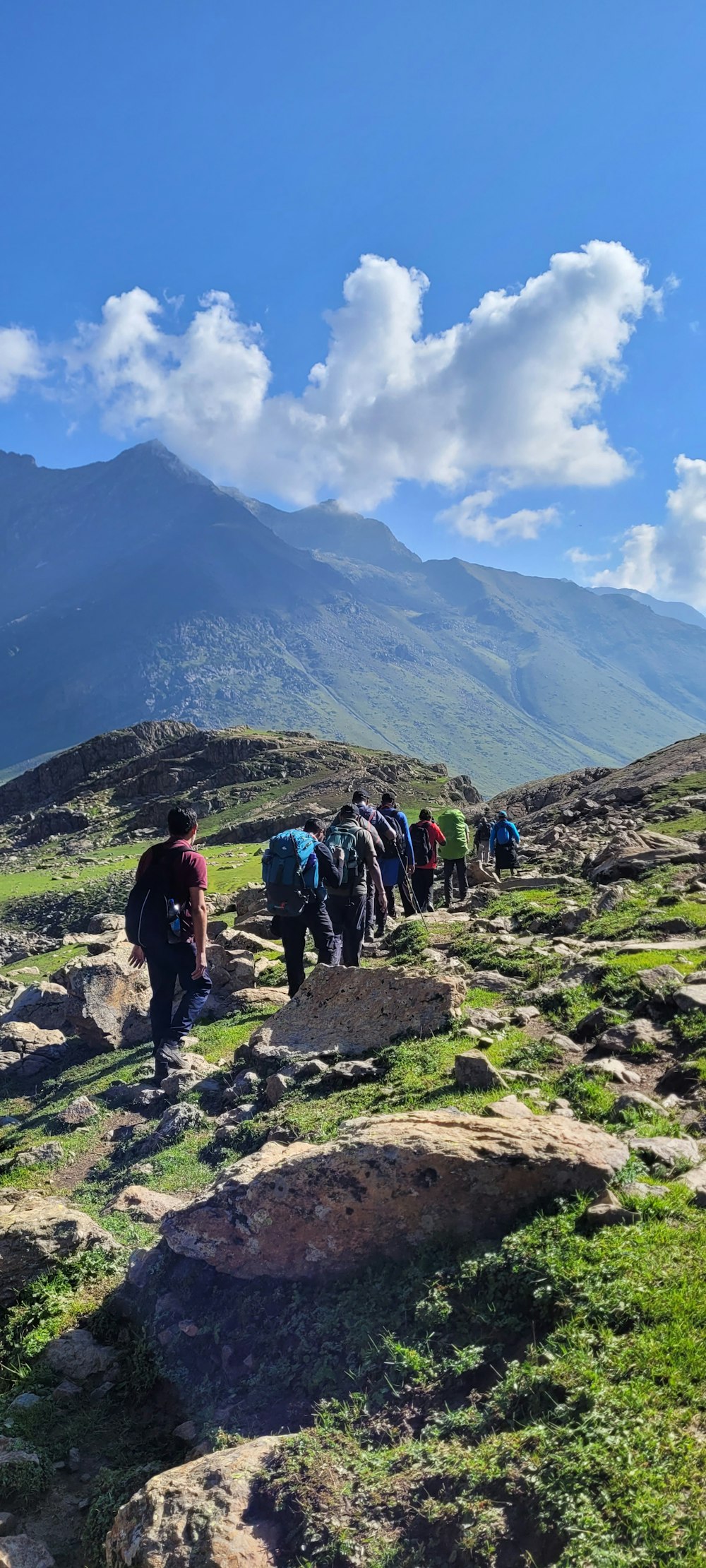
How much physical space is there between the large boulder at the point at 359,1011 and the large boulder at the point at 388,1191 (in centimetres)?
347

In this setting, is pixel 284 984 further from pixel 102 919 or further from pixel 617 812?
pixel 617 812

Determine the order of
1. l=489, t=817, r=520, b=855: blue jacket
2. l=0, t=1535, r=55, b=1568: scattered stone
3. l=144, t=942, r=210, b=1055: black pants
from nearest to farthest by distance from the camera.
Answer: l=0, t=1535, r=55, b=1568: scattered stone, l=144, t=942, r=210, b=1055: black pants, l=489, t=817, r=520, b=855: blue jacket

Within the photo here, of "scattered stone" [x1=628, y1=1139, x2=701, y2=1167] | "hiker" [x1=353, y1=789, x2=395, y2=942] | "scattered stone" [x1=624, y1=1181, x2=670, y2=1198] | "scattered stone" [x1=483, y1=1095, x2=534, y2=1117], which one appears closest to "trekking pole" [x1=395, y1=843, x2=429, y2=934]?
"hiker" [x1=353, y1=789, x2=395, y2=942]

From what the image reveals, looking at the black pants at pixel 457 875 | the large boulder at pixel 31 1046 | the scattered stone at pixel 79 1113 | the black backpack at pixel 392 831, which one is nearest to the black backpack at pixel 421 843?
the black backpack at pixel 392 831

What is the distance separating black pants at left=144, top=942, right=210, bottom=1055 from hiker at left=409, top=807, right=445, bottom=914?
823 centimetres

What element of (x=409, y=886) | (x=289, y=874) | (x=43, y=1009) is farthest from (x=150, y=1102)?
(x=409, y=886)

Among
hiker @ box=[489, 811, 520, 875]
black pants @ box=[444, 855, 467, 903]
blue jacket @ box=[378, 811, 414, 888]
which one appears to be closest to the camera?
blue jacket @ box=[378, 811, 414, 888]

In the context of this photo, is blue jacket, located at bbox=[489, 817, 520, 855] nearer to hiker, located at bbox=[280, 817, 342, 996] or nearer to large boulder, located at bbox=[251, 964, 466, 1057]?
hiker, located at bbox=[280, 817, 342, 996]

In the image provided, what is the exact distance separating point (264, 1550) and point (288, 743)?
112947mm

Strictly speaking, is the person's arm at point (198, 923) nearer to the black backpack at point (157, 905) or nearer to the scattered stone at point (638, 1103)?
the black backpack at point (157, 905)

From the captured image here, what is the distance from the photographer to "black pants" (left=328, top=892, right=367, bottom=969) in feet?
41.7

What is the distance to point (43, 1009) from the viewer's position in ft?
52.2

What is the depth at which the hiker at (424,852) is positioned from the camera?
18.3 m

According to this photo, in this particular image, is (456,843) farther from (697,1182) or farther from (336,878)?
(697,1182)
